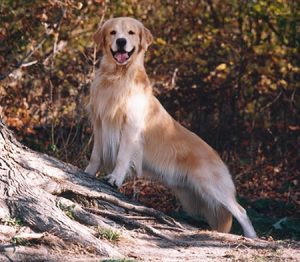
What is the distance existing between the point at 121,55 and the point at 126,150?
2.89 feet

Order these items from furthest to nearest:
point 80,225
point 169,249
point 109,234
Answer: point 169,249 → point 109,234 → point 80,225

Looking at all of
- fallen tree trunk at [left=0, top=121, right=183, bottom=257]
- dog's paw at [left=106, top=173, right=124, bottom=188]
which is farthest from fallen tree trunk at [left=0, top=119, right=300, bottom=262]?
dog's paw at [left=106, top=173, right=124, bottom=188]

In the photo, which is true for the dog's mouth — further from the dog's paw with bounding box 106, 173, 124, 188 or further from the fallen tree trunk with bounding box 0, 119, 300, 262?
the fallen tree trunk with bounding box 0, 119, 300, 262

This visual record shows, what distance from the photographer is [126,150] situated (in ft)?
21.6

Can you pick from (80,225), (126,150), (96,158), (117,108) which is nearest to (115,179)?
(126,150)

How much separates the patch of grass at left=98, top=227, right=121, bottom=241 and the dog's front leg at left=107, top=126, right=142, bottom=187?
136cm

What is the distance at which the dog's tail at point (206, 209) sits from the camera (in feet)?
22.2

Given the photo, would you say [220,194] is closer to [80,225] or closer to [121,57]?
[121,57]

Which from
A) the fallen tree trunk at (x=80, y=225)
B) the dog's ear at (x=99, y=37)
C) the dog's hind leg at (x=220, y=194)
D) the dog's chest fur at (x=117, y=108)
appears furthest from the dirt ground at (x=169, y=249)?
the dog's ear at (x=99, y=37)

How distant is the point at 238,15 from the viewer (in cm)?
1011

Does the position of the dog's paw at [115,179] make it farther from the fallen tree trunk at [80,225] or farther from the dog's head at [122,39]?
the dog's head at [122,39]

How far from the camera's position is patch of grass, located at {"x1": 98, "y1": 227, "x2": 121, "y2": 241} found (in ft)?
16.6

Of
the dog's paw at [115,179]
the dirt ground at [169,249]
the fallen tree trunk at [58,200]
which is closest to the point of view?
the dirt ground at [169,249]

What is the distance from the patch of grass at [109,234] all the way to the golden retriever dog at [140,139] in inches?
54.6
